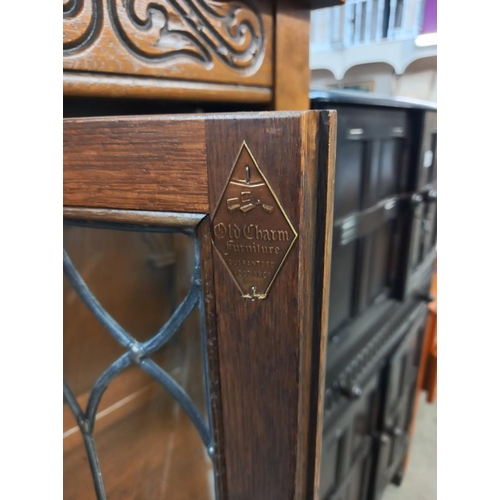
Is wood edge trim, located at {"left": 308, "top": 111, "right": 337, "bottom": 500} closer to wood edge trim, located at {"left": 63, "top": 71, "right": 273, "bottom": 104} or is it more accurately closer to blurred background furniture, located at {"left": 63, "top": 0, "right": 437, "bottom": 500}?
blurred background furniture, located at {"left": 63, "top": 0, "right": 437, "bottom": 500}

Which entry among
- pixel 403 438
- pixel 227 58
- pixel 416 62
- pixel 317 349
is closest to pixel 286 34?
pixel 227 58

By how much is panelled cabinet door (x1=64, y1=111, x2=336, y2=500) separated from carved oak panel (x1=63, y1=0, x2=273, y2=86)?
0.09m

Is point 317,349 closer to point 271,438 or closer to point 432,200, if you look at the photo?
point 271,438

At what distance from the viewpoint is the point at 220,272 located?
0.28 metres

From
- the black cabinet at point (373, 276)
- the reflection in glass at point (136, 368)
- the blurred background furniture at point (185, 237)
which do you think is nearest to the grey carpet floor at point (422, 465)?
the black cabinet at point (373, 276)

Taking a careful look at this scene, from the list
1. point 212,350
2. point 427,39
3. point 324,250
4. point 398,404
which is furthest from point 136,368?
point 398,404

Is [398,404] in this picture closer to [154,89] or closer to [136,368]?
[136,368]

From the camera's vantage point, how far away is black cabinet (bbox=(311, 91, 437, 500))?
0.67 m

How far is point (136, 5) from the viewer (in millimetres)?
354

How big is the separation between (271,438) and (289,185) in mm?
182

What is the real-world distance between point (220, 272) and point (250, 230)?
4 cm

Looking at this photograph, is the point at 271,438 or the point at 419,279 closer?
the point at 271,438

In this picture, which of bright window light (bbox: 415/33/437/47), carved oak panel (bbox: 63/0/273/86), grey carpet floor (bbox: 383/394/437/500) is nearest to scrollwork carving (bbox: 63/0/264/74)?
carved oak panel (bbox: 63/0/273/86)

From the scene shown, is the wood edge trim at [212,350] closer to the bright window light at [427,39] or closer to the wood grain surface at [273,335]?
the wood grain surface at [273,335]
